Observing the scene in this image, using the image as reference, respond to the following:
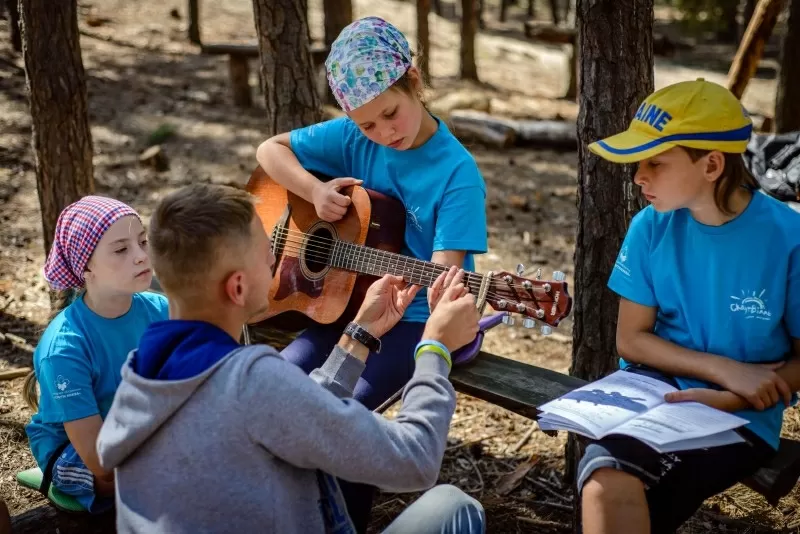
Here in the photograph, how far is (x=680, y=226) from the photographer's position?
2641 millimetres

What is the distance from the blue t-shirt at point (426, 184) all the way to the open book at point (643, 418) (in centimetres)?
79

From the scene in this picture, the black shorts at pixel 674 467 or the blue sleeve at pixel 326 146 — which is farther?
the blue sleeve at pixel 326 146

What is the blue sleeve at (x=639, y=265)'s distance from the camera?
2.69 metres

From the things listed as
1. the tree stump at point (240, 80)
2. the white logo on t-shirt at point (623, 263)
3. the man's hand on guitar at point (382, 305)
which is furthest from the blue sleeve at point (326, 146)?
the tree stump at point (240, 80)

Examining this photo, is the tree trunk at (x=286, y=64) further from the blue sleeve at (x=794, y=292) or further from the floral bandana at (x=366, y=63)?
the blue sleeve at (x=794, y=292)

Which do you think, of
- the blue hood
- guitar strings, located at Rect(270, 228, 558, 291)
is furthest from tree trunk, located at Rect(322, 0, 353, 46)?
the blue hood

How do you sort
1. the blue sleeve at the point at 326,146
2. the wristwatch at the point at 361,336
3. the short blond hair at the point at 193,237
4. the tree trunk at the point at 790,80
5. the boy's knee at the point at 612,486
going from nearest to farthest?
the short blond hair at the point at 193,237, the boy's knee at the point at 612,486, the wristwatch at the point at 361,336, the blue sleeve at the point at 326,146, the tree trunk at the point at 790,80

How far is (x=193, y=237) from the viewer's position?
71.9 inches

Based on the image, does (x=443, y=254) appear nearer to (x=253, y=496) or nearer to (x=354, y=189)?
(x=354, y=189)

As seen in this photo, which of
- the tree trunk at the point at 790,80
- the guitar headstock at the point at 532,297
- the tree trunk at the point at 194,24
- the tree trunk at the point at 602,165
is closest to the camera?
the guitar headstock at the point at 532,297

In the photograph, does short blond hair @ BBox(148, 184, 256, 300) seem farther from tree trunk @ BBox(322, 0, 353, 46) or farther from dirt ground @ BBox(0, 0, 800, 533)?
tree trunk @ BBox(322, 0, 353, 46)

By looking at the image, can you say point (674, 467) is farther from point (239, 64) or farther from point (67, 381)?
point (239, 64)

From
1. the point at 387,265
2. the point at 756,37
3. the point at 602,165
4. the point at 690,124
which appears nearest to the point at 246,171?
the point at 756,37

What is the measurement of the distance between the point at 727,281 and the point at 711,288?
52 mm
